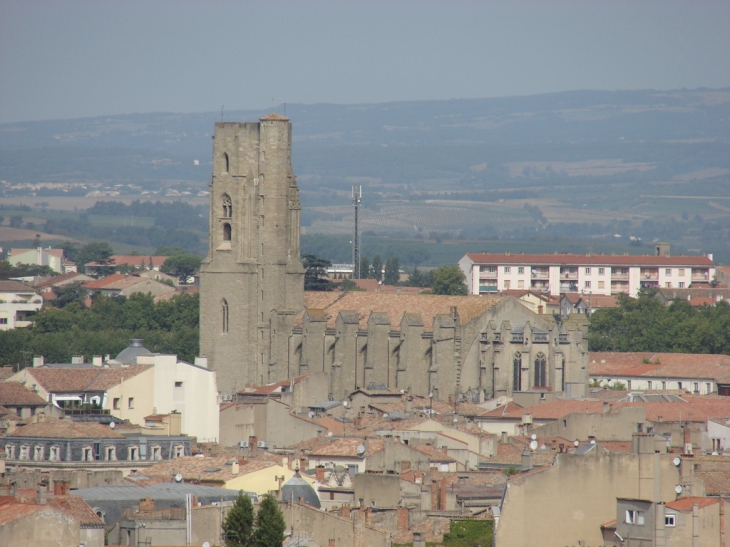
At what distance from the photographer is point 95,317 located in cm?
12356

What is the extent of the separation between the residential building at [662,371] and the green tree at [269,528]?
53.3 metres

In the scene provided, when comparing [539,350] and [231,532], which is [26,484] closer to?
[231,532]

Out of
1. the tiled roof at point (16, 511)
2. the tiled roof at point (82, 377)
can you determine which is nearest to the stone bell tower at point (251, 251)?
the tiled roof at point (82, 377)

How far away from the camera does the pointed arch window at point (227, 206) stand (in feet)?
290

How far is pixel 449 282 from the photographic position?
139750mm

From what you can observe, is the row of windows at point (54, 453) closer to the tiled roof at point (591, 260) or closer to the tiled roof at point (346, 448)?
the tiled roof at point (346, 448)

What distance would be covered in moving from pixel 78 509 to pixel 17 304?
97778mm

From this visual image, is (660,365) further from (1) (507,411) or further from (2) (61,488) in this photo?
(2) (61,488)

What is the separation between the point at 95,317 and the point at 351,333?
42223 mm

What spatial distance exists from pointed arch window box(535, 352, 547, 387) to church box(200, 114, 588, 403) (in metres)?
0.04

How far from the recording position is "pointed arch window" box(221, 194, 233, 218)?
8850cm

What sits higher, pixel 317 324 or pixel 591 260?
pixel 591 260

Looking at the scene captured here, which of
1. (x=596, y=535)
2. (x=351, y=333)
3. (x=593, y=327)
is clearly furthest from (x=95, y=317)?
(x=596, y=535)

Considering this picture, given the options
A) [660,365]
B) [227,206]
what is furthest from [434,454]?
[660,365]
